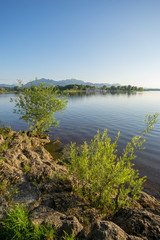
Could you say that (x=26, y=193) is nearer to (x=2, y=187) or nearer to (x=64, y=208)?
(x=2, y=187)

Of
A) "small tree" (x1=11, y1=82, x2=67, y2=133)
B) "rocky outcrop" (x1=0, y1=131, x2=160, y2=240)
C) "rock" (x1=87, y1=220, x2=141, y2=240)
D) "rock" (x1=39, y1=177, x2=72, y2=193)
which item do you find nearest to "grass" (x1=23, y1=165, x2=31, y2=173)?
"rocky outcrop" (x1=0, y1=131, x2=160, y2=240)

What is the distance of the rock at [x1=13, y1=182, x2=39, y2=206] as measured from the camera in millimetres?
6255

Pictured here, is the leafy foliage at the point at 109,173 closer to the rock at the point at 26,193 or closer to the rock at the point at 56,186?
the rock at the point at 56,186

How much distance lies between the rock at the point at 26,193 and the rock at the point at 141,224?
4.36 m

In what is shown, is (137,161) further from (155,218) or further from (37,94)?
(37,94)

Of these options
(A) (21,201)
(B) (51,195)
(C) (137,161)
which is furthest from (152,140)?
(A) (21,201)

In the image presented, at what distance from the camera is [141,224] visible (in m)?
4.42

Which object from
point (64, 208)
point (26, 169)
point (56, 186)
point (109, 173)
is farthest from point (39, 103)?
point (109, 173)

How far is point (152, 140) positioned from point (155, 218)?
19345 millimetres

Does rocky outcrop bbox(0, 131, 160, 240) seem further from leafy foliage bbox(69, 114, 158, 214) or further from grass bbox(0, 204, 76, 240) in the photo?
leafy foliage bbox(69, 114, 158, 214)

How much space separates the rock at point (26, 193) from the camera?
246 inches

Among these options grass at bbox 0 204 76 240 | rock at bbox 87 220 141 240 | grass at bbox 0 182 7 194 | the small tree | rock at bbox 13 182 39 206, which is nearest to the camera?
rock at bbox 87 220 141 240

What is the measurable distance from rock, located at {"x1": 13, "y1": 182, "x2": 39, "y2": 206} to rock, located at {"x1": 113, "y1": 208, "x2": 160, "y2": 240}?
4.36 meters

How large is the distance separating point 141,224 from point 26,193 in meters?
5.76
